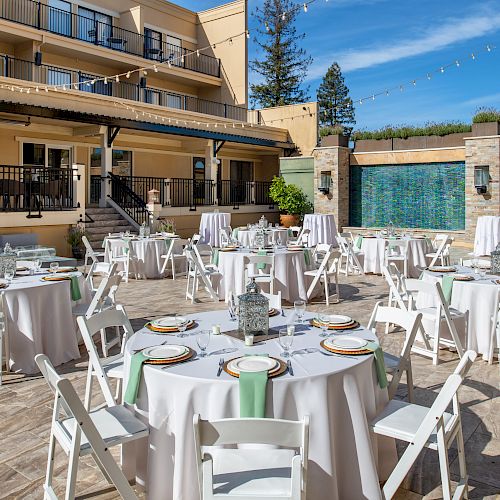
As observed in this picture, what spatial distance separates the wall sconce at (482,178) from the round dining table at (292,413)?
1418 centimetres

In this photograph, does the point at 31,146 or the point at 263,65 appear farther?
the point at 263,65

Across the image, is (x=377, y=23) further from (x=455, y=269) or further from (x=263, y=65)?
(x=263, y=65)

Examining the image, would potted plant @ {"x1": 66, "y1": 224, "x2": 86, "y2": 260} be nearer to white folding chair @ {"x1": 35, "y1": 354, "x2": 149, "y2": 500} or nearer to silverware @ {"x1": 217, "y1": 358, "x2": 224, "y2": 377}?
white folding chair @ {"x1": 35, "y1": 354, "x2": 149, "y2": 500}

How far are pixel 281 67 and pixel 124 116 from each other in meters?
20.6

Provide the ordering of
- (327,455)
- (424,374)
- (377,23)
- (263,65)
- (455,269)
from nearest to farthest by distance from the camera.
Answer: (327,455) → (424,374) → (455,269) → (377,23) → (263,65)

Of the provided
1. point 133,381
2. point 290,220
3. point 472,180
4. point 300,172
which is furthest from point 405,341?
point 300,172

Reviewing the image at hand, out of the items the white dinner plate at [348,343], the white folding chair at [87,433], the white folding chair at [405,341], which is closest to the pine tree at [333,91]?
the white folding chair at [405,341]

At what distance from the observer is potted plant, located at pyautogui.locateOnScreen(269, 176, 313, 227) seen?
65.3 ft

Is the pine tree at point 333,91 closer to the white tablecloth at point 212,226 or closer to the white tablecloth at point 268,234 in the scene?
the white tablecloth at point 212,226

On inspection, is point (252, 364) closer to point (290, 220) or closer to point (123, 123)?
point (123, 123)

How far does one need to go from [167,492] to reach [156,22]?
2202cm

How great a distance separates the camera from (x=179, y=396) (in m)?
2.63

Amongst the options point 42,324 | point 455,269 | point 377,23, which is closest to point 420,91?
point 377,23

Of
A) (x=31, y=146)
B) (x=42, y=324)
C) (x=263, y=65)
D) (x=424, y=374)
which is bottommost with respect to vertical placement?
(x=424, y=374)
